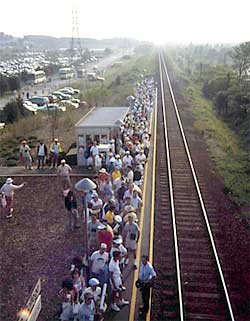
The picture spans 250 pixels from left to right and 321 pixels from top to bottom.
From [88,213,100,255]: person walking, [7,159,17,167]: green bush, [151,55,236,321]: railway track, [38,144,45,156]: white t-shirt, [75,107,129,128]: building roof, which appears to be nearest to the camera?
[151,55,236,321]: railway track

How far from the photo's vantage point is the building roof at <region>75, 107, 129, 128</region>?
58.0 feet

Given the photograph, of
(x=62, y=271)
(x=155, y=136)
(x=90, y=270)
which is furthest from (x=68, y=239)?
(x=155, y=136)

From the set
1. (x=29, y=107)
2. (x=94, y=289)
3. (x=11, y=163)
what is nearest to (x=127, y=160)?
(x=94, y=289)

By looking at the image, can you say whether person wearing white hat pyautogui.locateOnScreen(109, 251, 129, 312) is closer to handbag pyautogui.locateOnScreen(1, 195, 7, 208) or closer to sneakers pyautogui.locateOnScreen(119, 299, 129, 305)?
sneakers pyautogui.locateOnScreen(119, 299, 129, 305)

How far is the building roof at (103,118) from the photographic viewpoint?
17.7 m

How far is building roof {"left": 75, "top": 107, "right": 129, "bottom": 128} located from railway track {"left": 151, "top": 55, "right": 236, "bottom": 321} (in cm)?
286

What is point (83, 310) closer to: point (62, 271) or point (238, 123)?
point (62, 271)

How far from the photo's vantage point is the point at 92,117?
19.7 meters

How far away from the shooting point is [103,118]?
1931 cm

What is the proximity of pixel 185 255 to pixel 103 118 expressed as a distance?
1007 centimetres

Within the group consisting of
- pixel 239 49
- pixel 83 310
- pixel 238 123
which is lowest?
pixel 238 123

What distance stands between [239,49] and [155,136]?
23.7m

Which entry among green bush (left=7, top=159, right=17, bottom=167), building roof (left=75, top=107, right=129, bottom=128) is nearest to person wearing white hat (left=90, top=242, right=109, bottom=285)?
building roof (left=75, top=107, right=129, bottom=128)

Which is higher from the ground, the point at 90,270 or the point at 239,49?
the point at 239,49
